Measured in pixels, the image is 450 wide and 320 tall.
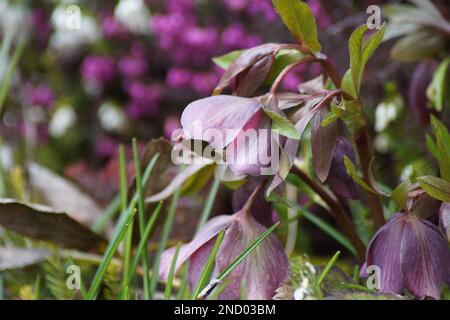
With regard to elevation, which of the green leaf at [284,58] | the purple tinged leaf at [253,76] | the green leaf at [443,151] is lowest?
the green leaf at [443,151]

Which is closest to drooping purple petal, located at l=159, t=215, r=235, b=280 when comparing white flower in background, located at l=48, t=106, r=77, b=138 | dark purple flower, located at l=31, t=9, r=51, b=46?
white flower in background, located at l=48, t=106, r=77, b=138

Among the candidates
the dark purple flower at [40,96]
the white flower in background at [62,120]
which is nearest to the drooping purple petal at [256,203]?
the white flower in background at [62,120]

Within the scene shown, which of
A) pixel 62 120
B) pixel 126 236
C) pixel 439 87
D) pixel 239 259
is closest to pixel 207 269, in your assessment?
pixel 239 259

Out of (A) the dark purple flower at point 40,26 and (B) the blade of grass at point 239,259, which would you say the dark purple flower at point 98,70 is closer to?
(A) the dark purple flower at point 40,26

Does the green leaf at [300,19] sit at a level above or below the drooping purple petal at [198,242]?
above

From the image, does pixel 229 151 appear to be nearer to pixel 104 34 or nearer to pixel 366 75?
pixel 366 75

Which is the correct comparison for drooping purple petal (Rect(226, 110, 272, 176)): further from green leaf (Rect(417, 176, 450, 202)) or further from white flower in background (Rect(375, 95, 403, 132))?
white flower in background (Rect(375, 95, 403, 132))

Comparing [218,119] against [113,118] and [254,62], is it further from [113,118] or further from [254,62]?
[113,118]
